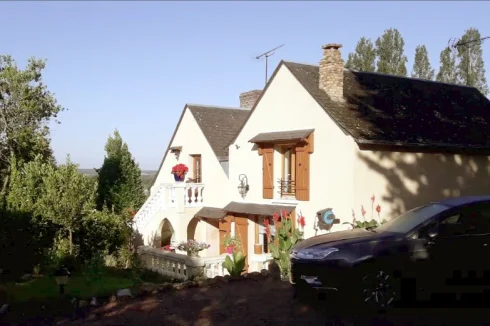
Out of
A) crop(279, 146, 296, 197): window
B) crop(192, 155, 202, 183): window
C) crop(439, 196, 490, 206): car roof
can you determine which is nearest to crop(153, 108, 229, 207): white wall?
crop(192, 155, 202, 183): window

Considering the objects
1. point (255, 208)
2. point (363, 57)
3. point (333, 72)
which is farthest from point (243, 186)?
point (363, 57)

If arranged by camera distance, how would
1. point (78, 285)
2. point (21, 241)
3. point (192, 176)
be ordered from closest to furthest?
point (78, 285) → point (21, 241) → point (192, 176)

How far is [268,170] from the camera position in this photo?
687 inches

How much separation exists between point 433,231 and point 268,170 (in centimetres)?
994

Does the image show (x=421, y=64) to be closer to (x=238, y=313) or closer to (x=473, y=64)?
(x=473, y=64)

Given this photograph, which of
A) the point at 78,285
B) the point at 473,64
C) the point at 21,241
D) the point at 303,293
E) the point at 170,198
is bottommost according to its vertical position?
the point at 78,285

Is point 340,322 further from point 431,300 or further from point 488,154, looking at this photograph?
point 488,154

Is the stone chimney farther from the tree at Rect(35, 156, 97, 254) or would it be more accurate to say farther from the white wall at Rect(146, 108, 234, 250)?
the tree at Rect(35, 156, 97, 254)

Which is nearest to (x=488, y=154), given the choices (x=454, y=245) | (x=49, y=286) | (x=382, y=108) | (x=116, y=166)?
(x=382, y=108)

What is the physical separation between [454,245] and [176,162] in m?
16.8

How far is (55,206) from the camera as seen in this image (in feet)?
54.6

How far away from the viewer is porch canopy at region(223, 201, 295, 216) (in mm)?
16559

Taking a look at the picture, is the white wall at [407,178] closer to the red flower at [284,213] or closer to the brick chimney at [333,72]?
the red flower at [284,213]

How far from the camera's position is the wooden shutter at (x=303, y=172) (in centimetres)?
1591
